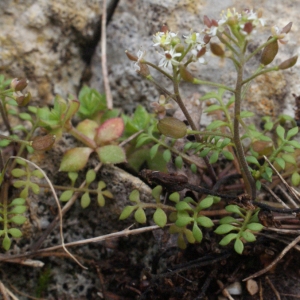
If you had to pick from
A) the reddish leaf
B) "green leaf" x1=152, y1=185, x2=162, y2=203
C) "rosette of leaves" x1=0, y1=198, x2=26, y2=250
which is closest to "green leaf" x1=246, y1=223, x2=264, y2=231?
"green leaf" x1=152, y1=185, x2=162, y2=203

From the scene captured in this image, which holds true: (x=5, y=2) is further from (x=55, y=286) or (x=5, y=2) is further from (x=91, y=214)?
(x=55, y=286)

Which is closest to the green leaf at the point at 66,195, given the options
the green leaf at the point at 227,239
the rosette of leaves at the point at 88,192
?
the rosette of leaves at the point at 88,192

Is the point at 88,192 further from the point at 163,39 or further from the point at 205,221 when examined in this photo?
the point at 163,39

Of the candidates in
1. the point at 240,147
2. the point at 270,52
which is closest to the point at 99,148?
the point at 240,147

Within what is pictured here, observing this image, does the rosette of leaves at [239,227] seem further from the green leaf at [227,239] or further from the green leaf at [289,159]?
the green leaf at [289,159]

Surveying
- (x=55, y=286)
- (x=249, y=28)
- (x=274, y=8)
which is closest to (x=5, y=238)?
(x=55, y=286)

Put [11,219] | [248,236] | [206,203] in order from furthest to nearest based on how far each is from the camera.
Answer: [11,219] → [206,203] → [248,236]

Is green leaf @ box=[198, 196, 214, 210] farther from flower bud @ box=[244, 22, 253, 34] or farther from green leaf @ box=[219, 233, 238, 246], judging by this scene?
flower bud @ box=[244, 22, 253, 34]
